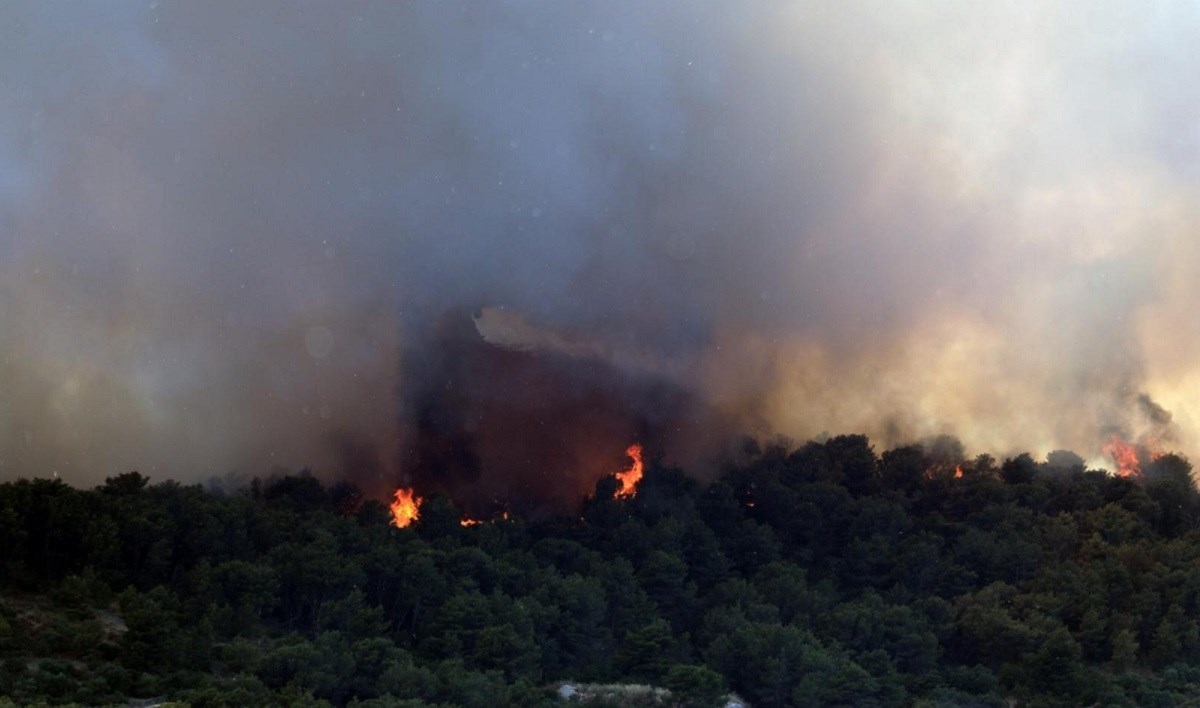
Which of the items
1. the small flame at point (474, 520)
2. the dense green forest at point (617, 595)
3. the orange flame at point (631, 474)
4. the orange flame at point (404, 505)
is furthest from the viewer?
the orange flame at point (631, 474)

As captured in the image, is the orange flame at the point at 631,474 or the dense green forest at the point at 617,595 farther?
the orange flame at the point at 631,474

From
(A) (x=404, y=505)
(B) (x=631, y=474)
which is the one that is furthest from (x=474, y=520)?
(B) (x=631, y=474)

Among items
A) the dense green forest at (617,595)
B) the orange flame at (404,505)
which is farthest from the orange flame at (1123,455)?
the orange flame at (404,505)

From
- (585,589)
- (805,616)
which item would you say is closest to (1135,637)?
(805,616)

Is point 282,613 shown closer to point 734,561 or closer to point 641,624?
point 641,624

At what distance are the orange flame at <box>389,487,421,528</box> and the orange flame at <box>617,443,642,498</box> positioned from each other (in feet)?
34.4

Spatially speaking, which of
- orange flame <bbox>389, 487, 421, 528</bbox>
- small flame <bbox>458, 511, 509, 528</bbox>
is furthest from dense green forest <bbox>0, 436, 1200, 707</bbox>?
orange flame <bbox>389, 487, 421, 528</bbox>

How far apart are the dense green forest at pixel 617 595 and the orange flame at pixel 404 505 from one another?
8.52 ft

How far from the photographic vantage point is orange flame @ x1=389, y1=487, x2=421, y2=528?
69250mm

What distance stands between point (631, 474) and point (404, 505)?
12.8 meters

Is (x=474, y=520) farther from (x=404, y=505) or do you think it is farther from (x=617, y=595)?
(x=617, y=595)

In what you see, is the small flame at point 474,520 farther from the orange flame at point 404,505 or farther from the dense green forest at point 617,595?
the orange flame at point 404,505

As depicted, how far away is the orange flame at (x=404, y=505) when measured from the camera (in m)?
69.2

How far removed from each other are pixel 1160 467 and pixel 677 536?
34.6m
